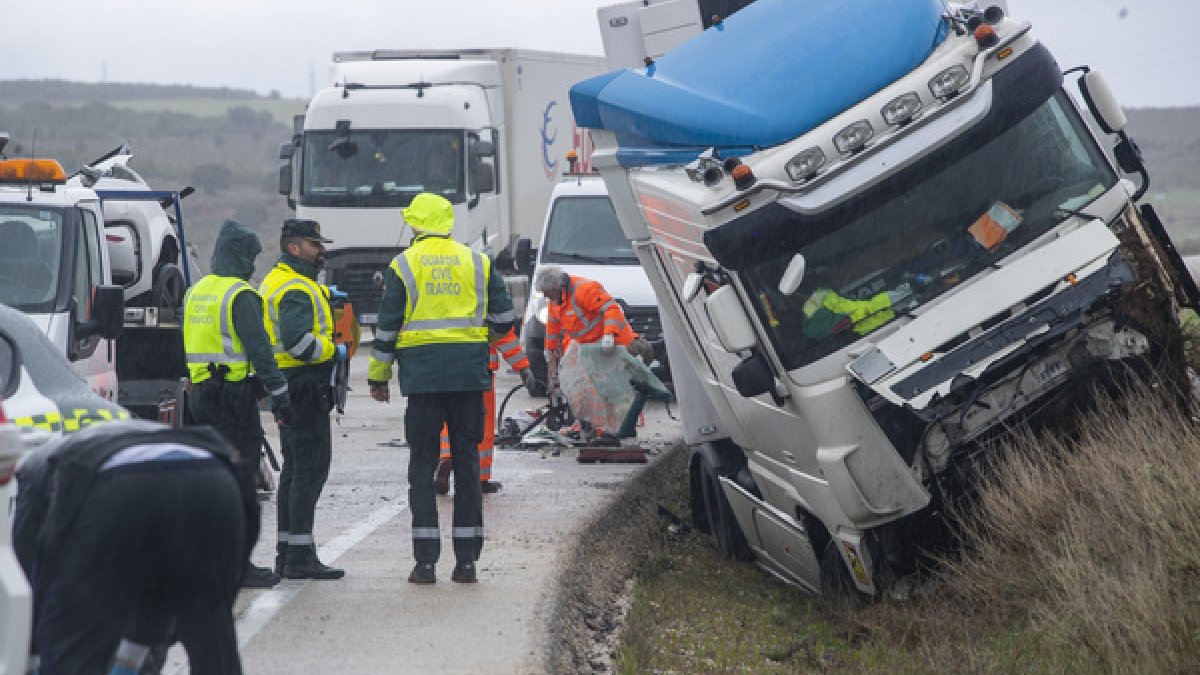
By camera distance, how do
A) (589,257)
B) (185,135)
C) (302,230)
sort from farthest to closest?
(185,135) → (589,257) → (302,230)

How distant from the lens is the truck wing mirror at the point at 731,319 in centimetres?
821

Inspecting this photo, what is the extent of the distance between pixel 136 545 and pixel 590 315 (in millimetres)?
9593

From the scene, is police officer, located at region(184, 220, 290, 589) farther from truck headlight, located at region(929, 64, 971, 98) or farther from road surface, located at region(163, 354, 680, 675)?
truck headlight, located at region(929, 64, 971, 98)

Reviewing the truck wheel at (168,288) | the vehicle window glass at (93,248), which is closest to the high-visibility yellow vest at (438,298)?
the vehicle window glass at (93,248)

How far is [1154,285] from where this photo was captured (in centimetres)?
823

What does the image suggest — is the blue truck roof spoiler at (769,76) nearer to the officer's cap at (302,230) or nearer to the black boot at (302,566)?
the officer's cap at (302,230)

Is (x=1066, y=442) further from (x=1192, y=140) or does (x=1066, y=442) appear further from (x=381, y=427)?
(x=1192, y=140)

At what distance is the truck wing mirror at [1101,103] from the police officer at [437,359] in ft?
10.2

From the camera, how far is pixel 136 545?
4.73 m

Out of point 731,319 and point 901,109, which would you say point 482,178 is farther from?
point 901,109

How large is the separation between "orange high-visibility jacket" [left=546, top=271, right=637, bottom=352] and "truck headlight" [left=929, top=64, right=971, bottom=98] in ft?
20.4

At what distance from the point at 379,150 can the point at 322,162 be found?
798 millimetres

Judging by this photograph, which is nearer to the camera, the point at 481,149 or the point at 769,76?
the point at 769,76

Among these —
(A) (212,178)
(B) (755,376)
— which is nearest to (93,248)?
(B) (755,376)
